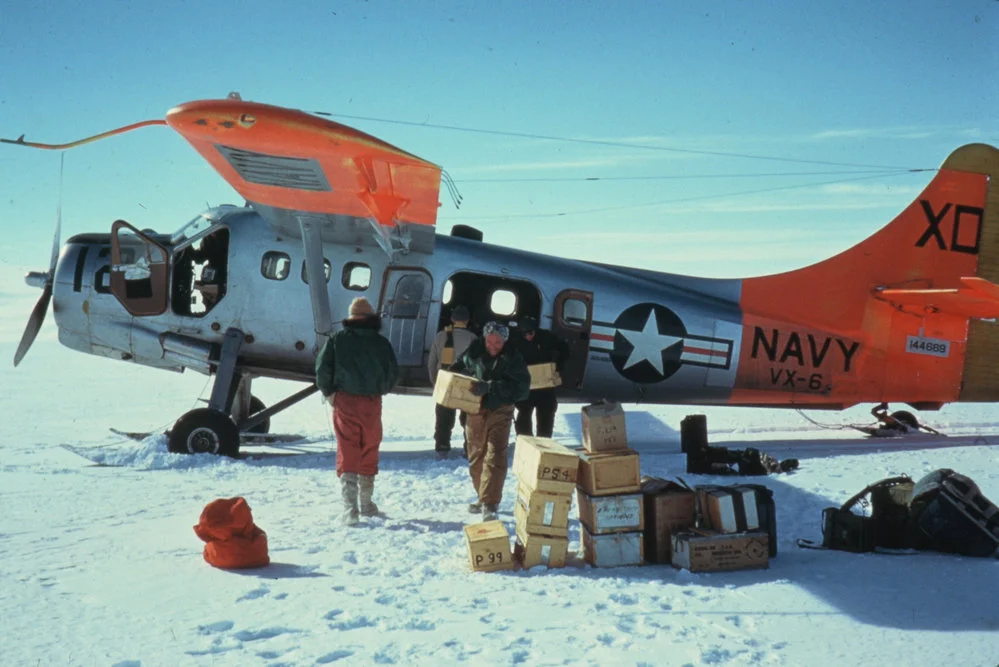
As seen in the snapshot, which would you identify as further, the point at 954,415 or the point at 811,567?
the point at 954,415

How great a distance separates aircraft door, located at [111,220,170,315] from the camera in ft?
33.0

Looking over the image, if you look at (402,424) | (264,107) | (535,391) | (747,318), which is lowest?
(402,424)

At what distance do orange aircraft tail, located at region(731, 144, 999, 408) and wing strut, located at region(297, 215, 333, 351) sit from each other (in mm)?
5606

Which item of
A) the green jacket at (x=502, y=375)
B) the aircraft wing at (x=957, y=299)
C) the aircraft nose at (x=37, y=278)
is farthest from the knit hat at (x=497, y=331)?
the aircraft nose at (x=37, y=278)

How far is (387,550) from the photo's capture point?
5746 mm

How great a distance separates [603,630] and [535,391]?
5379mm

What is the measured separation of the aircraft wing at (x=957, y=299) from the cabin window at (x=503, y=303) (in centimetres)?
507

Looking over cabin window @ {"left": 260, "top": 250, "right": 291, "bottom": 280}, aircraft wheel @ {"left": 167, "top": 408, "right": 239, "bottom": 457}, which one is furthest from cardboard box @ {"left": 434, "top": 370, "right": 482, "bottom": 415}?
cabin window @ {"left": 260, "top": 250, "right": 291, "bottom": 280}

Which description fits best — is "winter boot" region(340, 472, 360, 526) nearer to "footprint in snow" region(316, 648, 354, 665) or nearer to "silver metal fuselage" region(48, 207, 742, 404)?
"footprint in snow" region(316, 648, 354, 665)

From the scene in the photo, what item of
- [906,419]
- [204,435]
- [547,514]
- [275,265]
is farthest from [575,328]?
[906,419]

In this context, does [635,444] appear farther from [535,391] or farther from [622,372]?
[535,391]

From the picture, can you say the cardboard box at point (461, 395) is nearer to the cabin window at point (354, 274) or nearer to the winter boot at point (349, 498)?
the winter boot at point (349, 498)

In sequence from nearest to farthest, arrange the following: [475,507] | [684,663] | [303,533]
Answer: [684,663]
[303,533]
[475,507]

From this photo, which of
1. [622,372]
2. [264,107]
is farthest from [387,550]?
[622,372]
